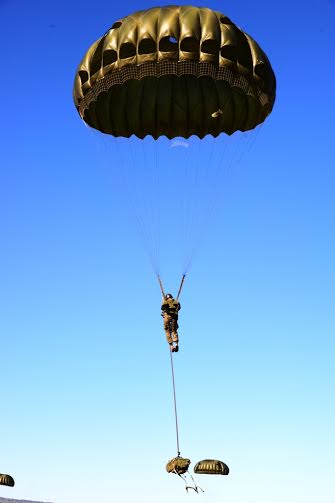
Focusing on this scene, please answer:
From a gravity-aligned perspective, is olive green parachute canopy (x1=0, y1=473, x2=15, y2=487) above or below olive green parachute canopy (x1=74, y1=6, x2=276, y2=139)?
below

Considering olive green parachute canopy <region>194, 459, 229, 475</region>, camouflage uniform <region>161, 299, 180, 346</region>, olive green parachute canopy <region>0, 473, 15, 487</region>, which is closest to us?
camouflage uniform <region>161, 299, 180, 346</region>

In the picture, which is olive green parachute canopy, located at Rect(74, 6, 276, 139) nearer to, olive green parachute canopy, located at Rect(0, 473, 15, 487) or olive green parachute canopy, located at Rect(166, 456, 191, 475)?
olive green parachute canopy, located at Rect(166, 456, 191, 475)

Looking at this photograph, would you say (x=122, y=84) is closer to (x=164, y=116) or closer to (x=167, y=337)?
(x=164, y=116)

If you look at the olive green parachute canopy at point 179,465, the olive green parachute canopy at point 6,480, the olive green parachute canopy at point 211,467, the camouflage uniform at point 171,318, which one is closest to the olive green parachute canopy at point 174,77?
the camouflage uniform at point 171,318

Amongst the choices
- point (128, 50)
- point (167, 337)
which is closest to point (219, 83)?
point (128, 50)

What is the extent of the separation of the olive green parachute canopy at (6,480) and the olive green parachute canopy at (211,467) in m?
12.8

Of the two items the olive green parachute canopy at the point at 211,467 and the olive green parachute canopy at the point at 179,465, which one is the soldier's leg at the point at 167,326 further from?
the olive green parachute canopy at the point at 211,467

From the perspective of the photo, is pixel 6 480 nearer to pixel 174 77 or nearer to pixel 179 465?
pixel 179 465

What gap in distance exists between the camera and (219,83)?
92.6ft

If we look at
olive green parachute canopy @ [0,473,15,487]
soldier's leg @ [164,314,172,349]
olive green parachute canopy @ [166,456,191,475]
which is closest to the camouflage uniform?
soldier's leg @ [164,314,172,349]

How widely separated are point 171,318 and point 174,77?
28.2 ft

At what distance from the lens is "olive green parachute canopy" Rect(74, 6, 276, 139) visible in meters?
27.6

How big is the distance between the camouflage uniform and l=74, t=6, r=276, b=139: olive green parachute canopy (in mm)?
6623

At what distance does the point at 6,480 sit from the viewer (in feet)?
159
